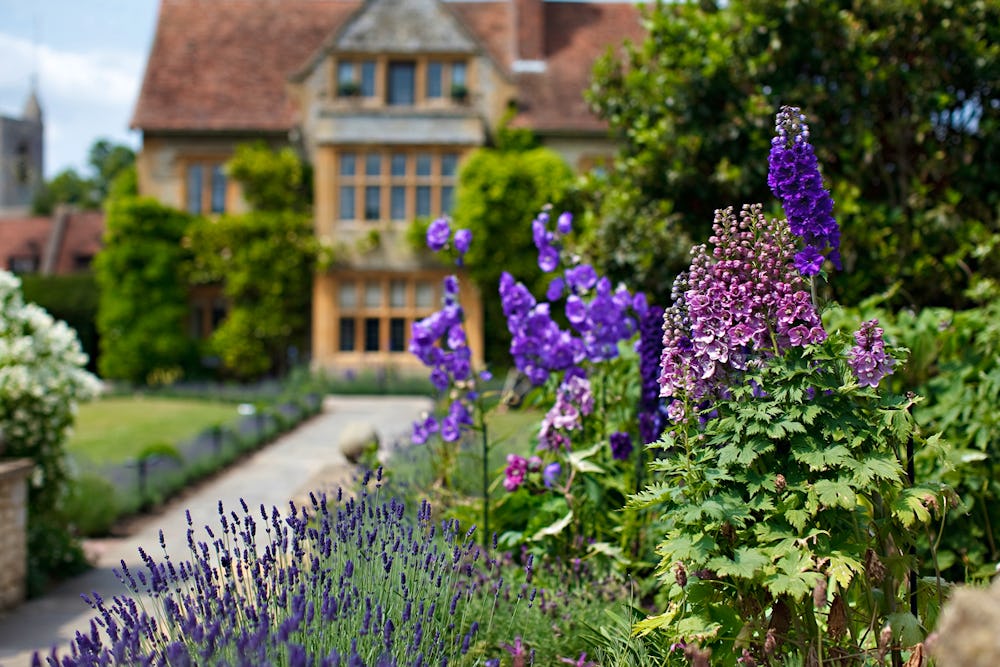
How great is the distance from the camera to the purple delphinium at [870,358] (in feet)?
9.77

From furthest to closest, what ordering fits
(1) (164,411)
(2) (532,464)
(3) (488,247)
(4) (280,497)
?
1. (3) (488,247)
2. (1) (164,411)
3. (4) (280,497)
4. (2) (532,464)

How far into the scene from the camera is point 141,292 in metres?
23.3

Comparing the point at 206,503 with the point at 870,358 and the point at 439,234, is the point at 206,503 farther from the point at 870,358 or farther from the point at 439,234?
the point at 870,358

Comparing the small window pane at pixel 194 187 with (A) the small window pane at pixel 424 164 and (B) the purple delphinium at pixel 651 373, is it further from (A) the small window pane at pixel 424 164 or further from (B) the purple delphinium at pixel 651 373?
(B) the purple delphinium at pixel 651 373

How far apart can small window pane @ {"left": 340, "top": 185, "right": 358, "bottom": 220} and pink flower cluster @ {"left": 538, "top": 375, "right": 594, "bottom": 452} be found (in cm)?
1929

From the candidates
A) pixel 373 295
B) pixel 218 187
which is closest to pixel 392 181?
pixel 373 295

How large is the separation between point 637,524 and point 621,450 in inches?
13.7

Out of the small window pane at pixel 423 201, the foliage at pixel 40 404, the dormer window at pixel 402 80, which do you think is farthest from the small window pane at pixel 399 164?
the foliage at pixel 40 404

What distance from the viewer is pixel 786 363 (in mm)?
3043

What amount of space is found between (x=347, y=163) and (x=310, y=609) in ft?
70.8

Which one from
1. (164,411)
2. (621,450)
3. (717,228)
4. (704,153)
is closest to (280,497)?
(704,153)

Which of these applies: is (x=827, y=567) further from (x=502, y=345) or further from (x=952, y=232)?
(x=502, y=345)

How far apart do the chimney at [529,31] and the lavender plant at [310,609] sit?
2280 cm

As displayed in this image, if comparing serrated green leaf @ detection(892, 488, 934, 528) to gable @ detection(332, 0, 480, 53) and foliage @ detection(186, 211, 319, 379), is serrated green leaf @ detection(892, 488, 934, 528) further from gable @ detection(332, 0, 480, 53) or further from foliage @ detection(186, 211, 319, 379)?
gable @ detection(332, 0, 480, 53)
